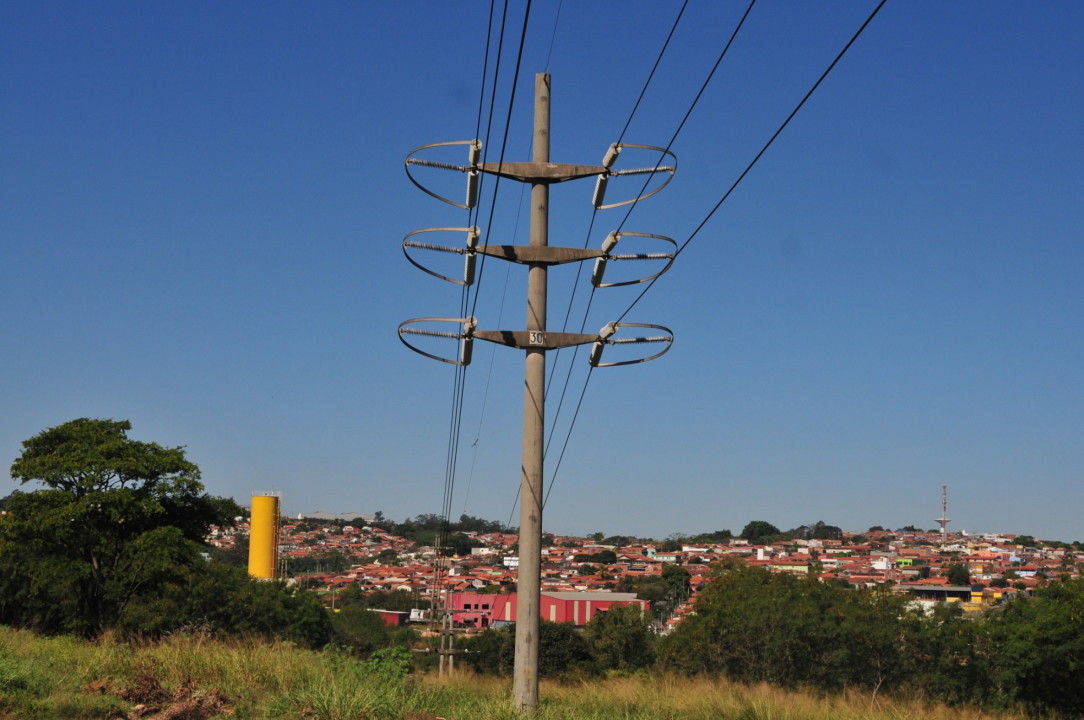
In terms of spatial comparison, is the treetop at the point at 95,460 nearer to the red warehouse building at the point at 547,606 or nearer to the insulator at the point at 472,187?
the insulator at the point at 472,187

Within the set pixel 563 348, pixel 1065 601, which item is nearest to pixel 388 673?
pixel 563 348

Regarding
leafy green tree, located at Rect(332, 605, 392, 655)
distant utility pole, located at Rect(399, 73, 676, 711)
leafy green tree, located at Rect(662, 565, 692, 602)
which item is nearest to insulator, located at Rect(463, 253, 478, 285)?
distant utility pole, located at Rect(399, 73, 676, 711)

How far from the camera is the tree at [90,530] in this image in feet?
88.1

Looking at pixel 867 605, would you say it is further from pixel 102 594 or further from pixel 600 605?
pixel 600 605

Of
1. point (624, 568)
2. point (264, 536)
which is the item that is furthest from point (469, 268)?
point (624, 568)

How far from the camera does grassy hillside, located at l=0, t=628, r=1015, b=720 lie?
8.80 metres

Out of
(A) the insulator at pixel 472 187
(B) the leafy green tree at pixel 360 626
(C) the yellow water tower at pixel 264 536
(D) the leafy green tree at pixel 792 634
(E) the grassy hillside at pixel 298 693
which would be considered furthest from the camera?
(C) the yellow water tower at pixel 264 536

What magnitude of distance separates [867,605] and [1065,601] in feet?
19.9

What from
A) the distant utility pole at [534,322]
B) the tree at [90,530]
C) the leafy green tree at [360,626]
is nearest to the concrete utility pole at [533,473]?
the distant utility pole at [534,322]

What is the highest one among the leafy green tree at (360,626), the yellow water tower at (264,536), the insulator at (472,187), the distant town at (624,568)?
the insulator at (472,187)

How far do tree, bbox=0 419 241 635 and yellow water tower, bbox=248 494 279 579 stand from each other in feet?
203

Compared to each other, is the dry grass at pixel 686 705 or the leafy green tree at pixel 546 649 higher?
the dry grass at pixel 686 705

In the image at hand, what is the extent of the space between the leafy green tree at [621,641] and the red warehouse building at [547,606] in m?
25.2

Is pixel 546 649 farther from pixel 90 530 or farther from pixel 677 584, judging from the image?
pixel 677 584
